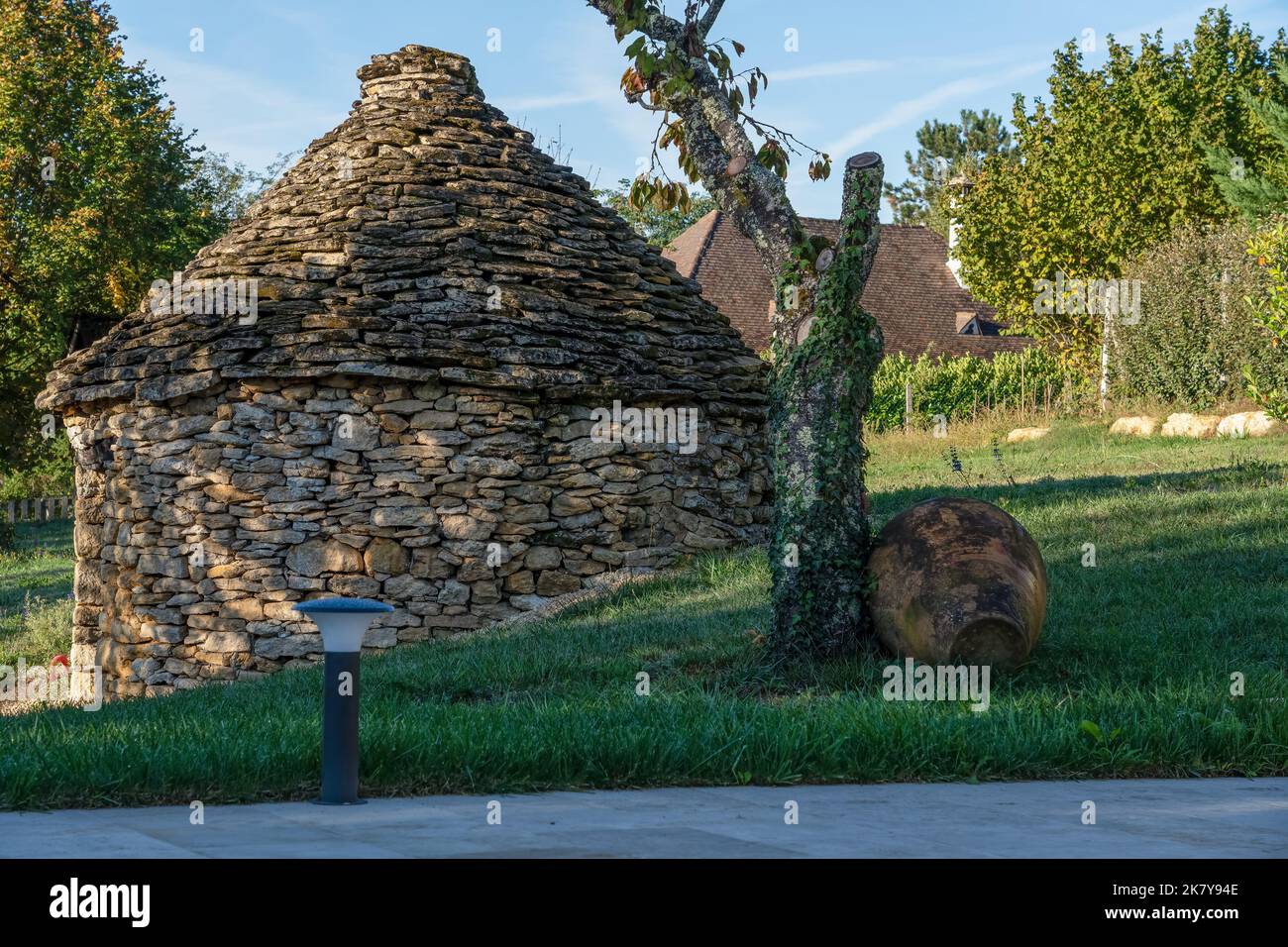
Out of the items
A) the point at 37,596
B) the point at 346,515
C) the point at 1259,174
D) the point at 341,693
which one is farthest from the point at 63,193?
the point at 341,693

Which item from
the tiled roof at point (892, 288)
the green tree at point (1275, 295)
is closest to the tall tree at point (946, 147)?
the tiled roof at point (892, 288)

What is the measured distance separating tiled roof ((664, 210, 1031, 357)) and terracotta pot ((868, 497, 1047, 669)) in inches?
900

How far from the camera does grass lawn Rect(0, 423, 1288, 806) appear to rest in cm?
548

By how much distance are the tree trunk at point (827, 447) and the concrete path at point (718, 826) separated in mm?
3103

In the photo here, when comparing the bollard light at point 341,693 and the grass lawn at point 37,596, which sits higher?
the bollard light at point 341,693

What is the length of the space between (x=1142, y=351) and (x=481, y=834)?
23737 mm

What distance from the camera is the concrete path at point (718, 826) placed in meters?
3.86

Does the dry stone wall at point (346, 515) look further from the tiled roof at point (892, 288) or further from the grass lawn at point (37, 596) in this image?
the tiled roof at point (892, 288)

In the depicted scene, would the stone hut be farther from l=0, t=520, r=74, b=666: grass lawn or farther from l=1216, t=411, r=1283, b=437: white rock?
l=1216, t=411, r=1283, b=437: white rock

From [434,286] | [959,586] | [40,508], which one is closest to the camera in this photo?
[959,586]

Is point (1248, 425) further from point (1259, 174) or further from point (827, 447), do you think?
point (827, 447)

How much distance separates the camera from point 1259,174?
29.8 meters

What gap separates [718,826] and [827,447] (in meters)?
4.56
